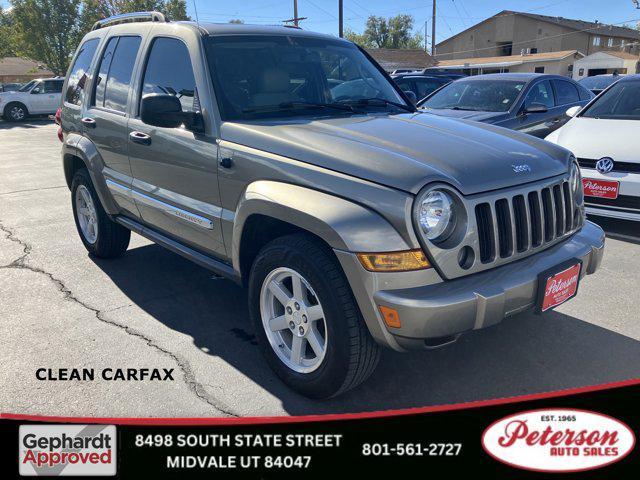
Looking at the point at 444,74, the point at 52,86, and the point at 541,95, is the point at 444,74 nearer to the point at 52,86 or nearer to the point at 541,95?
the point at 541,95

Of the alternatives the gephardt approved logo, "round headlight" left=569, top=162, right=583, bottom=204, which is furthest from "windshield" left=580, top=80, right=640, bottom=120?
the gephardt approved logo

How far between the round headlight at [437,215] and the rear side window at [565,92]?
282 inches

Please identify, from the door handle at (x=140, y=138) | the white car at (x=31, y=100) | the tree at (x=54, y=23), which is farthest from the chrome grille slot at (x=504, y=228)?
the tree at (x=54, y=23)

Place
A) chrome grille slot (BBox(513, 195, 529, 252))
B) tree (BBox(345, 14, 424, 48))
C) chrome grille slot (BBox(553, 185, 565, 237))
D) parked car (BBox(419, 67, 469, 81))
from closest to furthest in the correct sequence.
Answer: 1. chrome grille slot (BBox(513, 195, 529, 252))
2. chrome grille slot (BBox(553, 185, 565, 237))
3. parked car (BBox(419, 67, 469, 81))
4. tree (BBox(345, 14, 424, 48))

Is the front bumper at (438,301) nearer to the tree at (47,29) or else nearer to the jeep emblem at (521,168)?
the jeep emblem at (521,168)

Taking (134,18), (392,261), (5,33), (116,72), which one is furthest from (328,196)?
(5,33)

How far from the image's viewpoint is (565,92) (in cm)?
891

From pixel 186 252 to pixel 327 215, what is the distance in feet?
5.16

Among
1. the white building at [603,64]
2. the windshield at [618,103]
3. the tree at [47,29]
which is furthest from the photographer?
the white building at [603,64]

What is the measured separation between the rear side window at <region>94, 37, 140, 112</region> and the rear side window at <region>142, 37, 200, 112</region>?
0.96 ft

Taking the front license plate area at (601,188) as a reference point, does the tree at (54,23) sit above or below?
above

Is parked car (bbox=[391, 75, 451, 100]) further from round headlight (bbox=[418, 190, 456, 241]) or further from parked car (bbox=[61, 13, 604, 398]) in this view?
round headlight (bbox=[418, 190, 456, 241])

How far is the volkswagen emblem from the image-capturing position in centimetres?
544

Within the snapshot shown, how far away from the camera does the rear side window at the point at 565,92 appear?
8.74 meters
